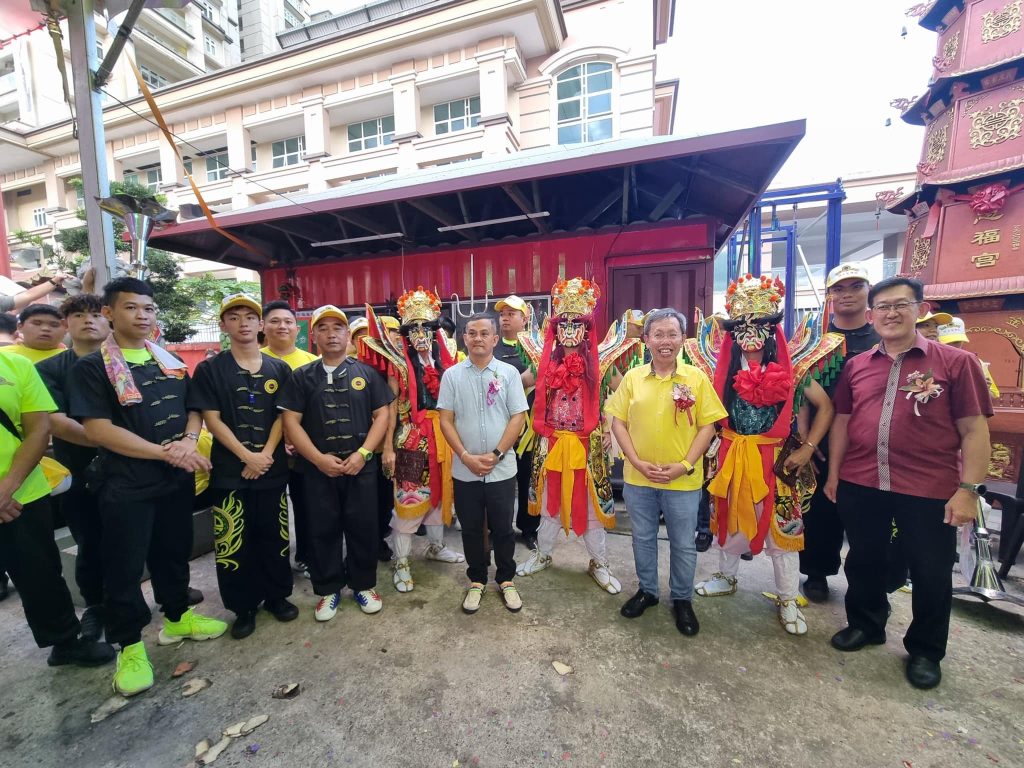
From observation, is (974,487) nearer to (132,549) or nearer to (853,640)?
(853,640)

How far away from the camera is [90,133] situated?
3.61 metres

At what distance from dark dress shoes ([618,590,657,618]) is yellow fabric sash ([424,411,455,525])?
4.76 feet

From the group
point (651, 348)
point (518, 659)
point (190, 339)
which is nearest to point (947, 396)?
point (651, 348)

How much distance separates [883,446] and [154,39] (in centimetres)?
3686

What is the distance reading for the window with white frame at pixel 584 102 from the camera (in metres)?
12.9

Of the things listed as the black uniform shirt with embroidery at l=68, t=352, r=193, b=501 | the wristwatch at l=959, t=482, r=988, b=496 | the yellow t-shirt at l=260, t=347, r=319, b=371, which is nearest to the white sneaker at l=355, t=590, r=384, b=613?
the black uniform shirt with embroidery at l=68, t=352, r=193, b=501

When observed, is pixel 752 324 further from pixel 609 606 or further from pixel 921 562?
pixel 609 606

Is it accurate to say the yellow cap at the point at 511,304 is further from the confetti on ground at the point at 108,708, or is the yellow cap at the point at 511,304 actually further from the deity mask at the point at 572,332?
the confetti on ground at the point at 108,708

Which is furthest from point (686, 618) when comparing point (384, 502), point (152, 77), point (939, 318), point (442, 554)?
point (152, 77)

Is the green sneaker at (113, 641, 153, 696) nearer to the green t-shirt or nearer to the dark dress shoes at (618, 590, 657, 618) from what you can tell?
the green t-shirt

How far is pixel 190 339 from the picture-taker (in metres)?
13.7

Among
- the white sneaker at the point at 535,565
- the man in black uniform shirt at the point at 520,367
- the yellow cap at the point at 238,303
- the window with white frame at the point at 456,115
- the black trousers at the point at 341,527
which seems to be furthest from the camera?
the window with white frame at the point at 456,115

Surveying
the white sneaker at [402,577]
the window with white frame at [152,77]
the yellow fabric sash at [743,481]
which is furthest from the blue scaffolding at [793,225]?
the window with white frame at [152,77]

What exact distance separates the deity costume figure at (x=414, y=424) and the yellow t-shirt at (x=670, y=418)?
58.9 inches
